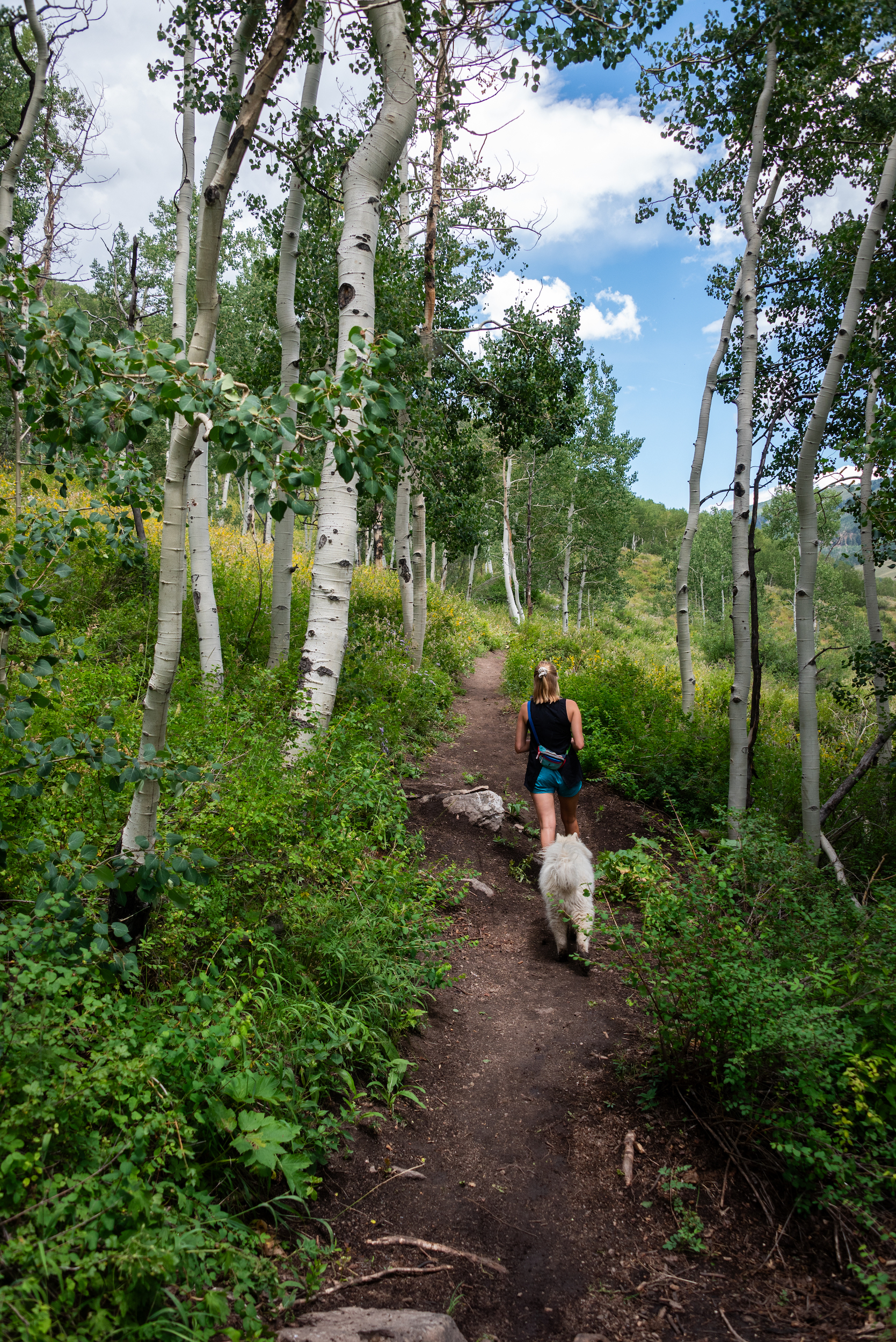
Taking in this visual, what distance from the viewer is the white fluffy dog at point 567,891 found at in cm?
468

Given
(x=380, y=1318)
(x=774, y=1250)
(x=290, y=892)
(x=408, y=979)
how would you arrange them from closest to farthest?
1. (x=380, y=1318)
2. (x=774, y=1250)
3. (x=290, y=892)
4. (x=408, y=979)

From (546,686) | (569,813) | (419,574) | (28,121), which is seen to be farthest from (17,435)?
(419,574)

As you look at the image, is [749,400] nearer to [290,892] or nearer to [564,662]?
[290,892]

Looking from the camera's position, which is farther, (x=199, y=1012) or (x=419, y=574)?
(x=419, y=574)

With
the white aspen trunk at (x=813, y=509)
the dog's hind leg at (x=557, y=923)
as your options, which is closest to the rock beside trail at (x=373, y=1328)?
the dog's hind leg at (x=557, y=923)

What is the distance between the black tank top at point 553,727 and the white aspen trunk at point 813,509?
2.29 m

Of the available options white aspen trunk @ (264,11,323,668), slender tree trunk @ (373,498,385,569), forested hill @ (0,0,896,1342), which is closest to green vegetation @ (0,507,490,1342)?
forested hill @ (0,0,896,1342)

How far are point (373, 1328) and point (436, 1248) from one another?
58 cm

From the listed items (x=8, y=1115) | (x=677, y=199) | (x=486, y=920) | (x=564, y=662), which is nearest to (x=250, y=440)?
(x=8, y=1115)

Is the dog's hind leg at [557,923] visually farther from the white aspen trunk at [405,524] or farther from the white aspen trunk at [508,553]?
the white aspen trunk at [508,553]

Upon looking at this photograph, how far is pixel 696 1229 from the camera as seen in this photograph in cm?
250

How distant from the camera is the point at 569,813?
598cm

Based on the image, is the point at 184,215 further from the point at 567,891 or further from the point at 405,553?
the point at 567,891

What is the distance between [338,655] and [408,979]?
2.41m
